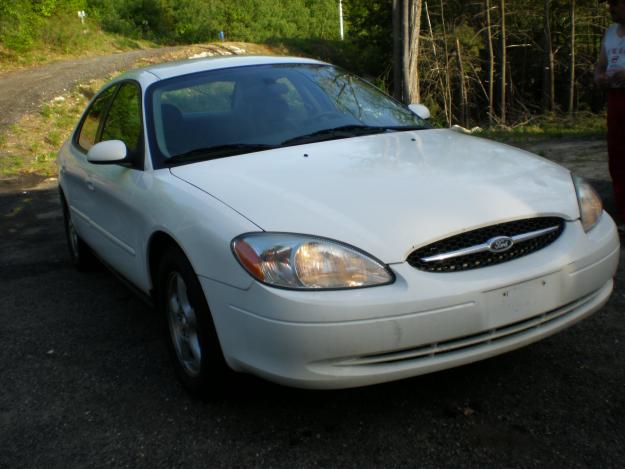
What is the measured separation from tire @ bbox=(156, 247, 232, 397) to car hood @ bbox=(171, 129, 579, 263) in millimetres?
372

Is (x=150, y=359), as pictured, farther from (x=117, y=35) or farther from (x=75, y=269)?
(x=117, y=35)

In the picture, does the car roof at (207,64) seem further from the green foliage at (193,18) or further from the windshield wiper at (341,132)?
the green foliage at (193,18)

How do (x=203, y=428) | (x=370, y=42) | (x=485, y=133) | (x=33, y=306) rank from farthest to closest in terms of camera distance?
(x=370, y=42) < (x=485, y=133) < (x=33, y=306) < (x=203, y=428)

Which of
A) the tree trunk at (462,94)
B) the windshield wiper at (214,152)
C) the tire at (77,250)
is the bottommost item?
the tree trunk at (462,94)

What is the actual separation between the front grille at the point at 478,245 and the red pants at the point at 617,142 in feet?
9.44

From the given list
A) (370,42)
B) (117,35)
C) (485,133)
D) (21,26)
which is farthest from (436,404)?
(117,35)

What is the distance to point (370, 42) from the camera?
32.1 metres

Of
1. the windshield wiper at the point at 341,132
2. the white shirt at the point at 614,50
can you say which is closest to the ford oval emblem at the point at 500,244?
the windshield wiper at the point at 341,132

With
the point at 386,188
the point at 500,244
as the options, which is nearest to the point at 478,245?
the point at 500,244

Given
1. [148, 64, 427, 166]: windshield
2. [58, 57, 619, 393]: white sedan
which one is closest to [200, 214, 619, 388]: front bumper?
[58, 57, 619, 393]: white sedan

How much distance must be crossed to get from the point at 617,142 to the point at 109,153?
12.3 feet

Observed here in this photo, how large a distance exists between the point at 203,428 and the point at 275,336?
0.70 m

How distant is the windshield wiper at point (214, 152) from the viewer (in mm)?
3723

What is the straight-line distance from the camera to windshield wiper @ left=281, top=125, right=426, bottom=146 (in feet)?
12.7
